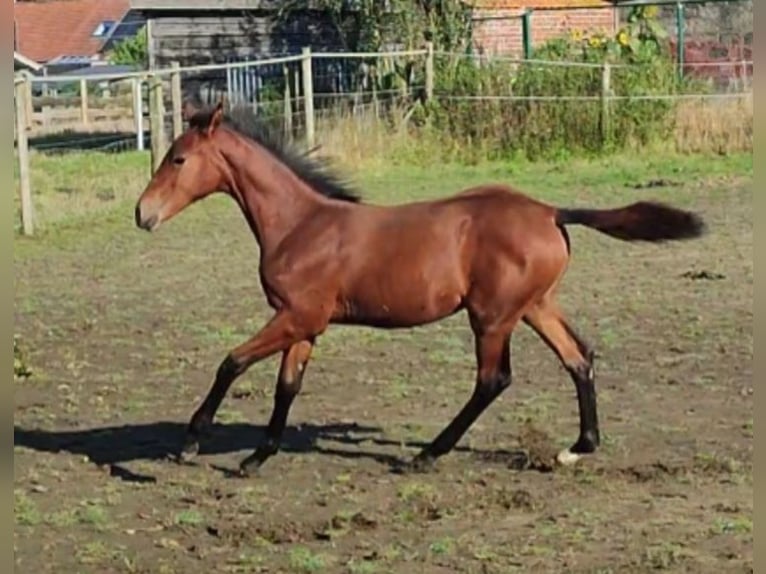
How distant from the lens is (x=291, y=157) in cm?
693

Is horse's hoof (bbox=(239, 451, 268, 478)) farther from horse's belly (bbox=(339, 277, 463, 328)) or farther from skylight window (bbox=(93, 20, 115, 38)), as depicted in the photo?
skylight window (bbox=(93, 20, 115, 38))

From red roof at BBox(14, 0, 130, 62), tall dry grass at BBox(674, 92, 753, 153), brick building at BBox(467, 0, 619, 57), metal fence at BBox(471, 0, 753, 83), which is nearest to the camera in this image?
tall dry grass at BBox(674, 92, 753, 153)

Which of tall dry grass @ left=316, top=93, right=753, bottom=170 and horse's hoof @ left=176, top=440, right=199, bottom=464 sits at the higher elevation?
tall dry grass @ left=316, top=93, right=753, bottom=170

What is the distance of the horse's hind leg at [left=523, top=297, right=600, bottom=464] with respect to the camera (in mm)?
6590

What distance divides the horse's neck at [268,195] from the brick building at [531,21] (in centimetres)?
2066

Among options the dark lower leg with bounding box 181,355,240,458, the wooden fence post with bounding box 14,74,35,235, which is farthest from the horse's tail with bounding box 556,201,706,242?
the wooden fence post with bounding box 14,74,35,235

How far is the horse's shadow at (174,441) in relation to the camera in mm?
6910

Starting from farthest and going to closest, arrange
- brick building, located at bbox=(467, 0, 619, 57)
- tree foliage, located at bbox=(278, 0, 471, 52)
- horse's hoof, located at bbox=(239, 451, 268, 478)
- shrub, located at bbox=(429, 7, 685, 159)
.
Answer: brick building, located at bbox=(467, 0, 619, 57), tree foliage, located at bbox=(278, 0, 471, 52), shrub, located at bbox=(429, 7, 685, 159), horse's hoof, located at bbox=(239, 451, 268, 478)

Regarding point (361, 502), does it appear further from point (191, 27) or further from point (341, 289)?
point (191, 27)

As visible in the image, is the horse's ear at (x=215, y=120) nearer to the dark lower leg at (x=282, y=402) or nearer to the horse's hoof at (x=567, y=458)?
the dark lower leg at (x=282, y=402)

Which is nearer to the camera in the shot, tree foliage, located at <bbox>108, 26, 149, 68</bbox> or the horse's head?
the horse's head

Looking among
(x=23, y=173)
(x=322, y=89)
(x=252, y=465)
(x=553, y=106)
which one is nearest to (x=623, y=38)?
(x=553, y=106)

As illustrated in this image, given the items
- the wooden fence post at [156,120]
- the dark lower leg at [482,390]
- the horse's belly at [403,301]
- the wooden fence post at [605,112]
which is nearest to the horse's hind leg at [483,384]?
the dark lower leg at [482,390]

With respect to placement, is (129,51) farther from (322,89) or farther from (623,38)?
(623,38)
